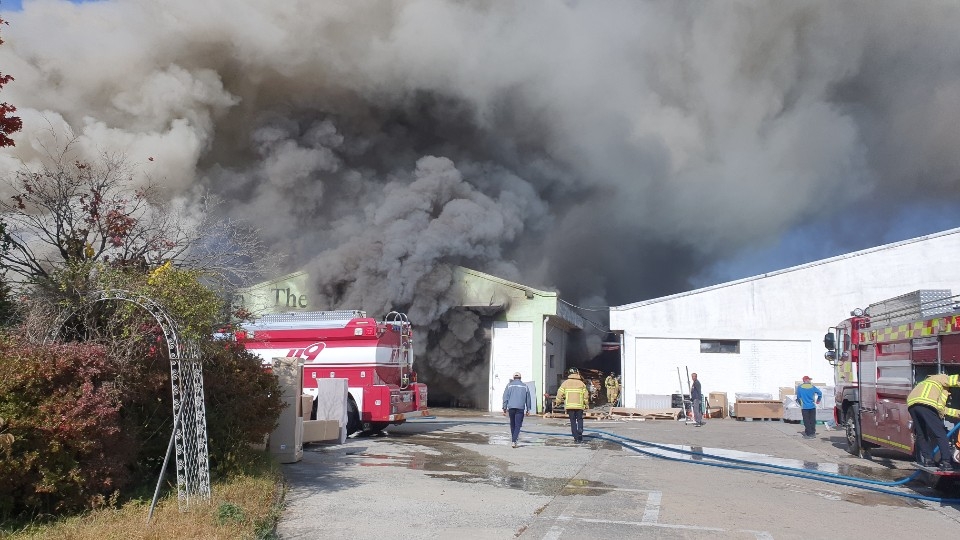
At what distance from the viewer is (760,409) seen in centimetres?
2162

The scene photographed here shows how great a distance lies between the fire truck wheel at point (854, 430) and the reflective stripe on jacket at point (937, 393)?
163 inches

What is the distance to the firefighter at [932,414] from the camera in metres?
8.22

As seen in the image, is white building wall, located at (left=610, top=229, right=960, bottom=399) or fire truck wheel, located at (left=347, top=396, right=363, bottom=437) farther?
white building wall, located at (left=610, top=229, right=960, bottom=399)

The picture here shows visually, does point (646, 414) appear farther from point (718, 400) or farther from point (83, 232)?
point (83, 232)

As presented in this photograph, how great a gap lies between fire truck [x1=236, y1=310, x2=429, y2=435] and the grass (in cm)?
743

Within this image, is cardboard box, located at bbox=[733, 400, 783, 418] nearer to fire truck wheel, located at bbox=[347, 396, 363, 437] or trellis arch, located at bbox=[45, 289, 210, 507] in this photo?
fire truck wheel, located at bbox=[347, 396, 363, 437]

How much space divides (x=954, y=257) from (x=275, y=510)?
22.8 meters

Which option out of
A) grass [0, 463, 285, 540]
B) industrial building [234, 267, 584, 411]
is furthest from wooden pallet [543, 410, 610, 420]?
grass [0, 463, 285, 540]

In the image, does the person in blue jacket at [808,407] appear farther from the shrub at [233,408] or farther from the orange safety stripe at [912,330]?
the shrub at [233,408]

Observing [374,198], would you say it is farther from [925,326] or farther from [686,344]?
[925,326]

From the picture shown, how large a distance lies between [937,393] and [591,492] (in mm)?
3922

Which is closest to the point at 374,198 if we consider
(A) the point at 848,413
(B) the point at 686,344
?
(B) the point at 686,344

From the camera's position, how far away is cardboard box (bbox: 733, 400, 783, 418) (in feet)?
70.7

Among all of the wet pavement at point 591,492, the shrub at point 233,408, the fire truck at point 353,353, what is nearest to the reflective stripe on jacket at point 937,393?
the wet pavement at point 591,492
